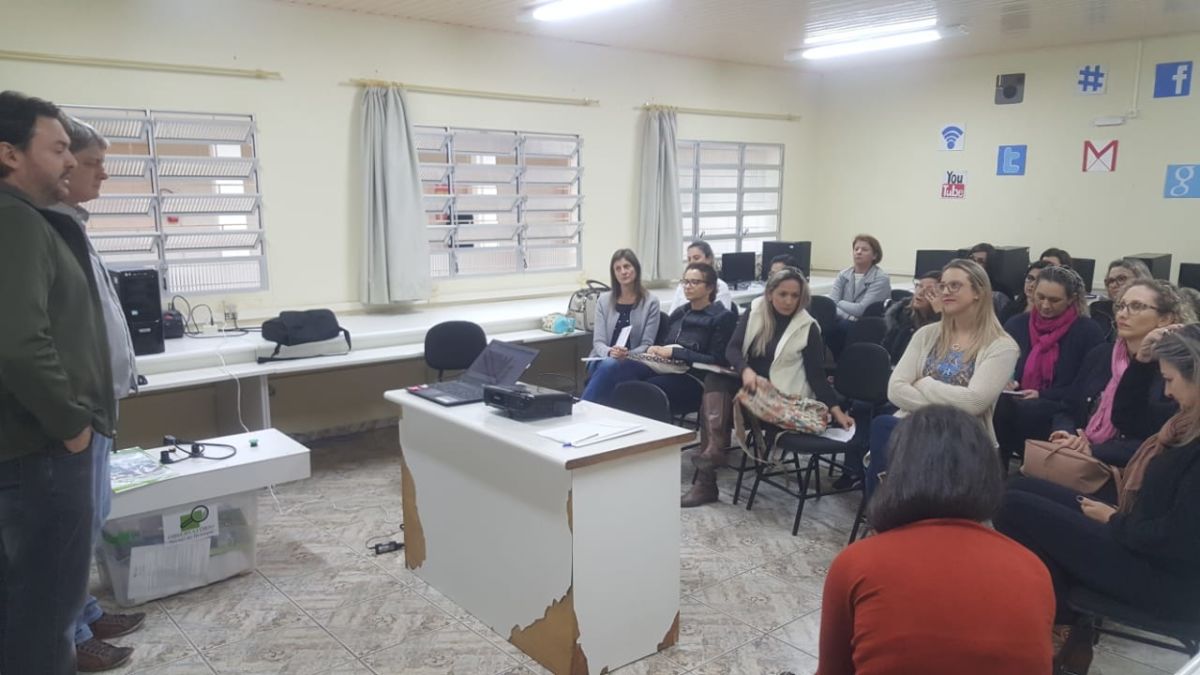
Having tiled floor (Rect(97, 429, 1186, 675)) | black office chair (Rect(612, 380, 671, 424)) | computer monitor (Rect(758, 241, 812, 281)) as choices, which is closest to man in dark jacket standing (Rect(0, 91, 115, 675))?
tiled floor (Rect(97, 429, 1186, 675))

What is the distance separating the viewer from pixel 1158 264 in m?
5.66

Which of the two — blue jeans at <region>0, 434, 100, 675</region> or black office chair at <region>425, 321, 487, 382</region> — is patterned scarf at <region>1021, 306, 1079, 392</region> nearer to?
black office chair at <region>425, 321, 487, 382</region>

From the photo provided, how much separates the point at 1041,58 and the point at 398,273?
5.49 metres

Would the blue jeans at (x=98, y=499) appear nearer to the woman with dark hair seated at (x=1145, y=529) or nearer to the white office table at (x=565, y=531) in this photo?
the white office table at (x=565, y=531)

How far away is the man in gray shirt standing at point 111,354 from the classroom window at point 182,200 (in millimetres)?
2183

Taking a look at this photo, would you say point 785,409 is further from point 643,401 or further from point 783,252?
point 783,252

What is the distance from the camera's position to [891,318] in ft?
15.8

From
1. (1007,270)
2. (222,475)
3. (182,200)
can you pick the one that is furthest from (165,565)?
(1007,270)

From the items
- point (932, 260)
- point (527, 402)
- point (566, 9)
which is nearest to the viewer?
point (527, 402)

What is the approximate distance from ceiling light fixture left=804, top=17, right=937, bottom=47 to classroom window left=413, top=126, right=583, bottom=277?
80.2 inches

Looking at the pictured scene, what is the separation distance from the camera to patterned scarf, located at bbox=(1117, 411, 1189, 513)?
2.20 m

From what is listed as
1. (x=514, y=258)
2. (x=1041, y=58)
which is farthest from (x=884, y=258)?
(x=514, y=258)

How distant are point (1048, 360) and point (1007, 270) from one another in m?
2.55

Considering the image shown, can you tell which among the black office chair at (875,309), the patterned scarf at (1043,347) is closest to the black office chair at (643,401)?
the patterned scarf at (1043,347)
